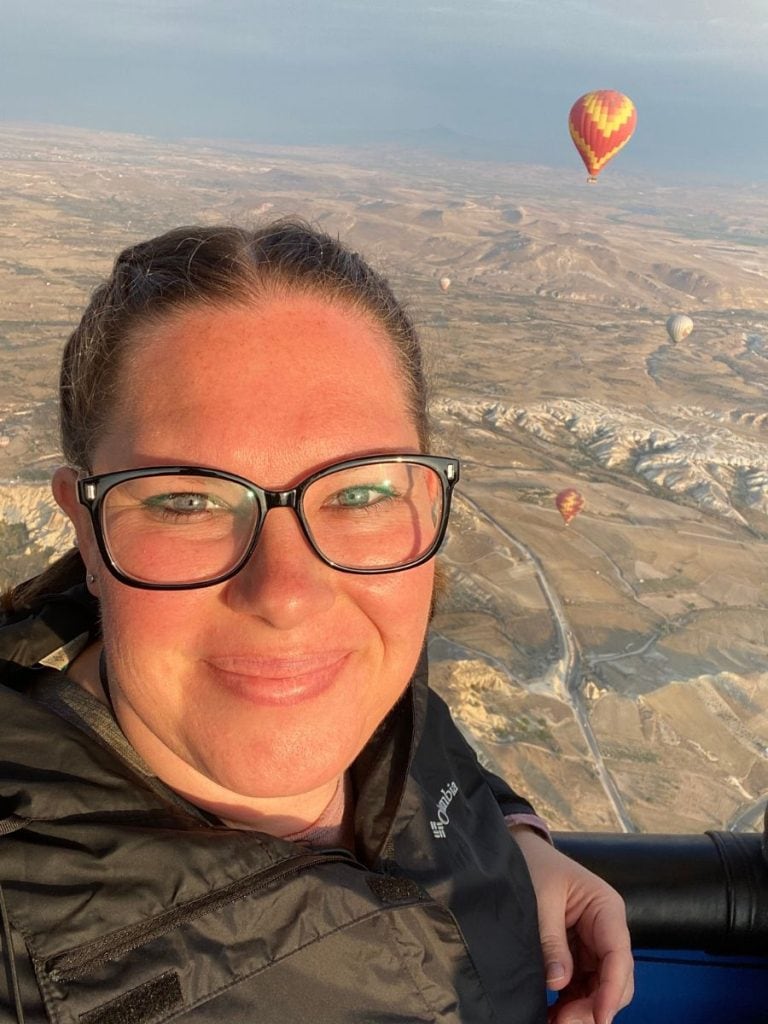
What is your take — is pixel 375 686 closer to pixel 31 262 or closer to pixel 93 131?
pixel 31 262

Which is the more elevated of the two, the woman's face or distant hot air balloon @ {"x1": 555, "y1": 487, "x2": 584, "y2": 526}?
the woman's face

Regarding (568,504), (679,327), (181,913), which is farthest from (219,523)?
(679,327)

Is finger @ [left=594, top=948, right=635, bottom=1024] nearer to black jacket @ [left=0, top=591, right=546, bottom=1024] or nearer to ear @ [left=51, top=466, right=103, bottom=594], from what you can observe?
black jacket @ [left=0, top=591, right=546, bottom=1024]

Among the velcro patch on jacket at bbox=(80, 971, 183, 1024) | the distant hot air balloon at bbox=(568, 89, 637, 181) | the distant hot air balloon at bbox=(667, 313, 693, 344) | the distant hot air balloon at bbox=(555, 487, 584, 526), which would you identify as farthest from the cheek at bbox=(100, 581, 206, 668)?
the distant hot air balloon at bbox=(667, 313, 693, 344)

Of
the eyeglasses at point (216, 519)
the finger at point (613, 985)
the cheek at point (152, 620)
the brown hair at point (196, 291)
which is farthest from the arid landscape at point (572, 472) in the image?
the finger at point (613, 985)

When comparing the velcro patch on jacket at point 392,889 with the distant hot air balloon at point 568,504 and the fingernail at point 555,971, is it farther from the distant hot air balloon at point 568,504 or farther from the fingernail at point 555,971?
the distant hot air balloon at point 568,504

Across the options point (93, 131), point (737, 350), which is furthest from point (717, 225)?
point (93, 131)
